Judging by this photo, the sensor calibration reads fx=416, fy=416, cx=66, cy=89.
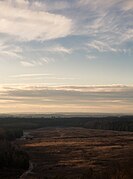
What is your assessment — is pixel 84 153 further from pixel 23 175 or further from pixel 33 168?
pixel 23 175

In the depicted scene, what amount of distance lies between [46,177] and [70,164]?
12551 mm

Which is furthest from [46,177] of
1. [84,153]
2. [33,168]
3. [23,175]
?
[84,153]

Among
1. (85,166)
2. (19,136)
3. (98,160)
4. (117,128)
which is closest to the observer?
(85,166)

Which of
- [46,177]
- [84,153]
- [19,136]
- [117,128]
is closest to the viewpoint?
[46,177]

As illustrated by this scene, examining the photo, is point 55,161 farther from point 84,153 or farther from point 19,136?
point 19,136

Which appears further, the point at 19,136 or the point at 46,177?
the point at 19,136

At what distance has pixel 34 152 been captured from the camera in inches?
3039

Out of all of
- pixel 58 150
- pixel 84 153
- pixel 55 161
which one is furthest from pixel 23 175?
pixel 58 150

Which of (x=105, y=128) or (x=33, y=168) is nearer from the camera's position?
(x=33, y=168)

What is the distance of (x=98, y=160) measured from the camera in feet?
202

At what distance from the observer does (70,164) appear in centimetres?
5806

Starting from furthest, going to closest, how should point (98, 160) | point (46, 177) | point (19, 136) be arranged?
point (19, 136) < point (98, 160) < point (46, 177)

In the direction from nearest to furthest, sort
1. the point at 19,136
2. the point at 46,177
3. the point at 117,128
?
the point at 46,177 → the point at 19,136 → the point at 117,128

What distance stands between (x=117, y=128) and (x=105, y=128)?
946cm
